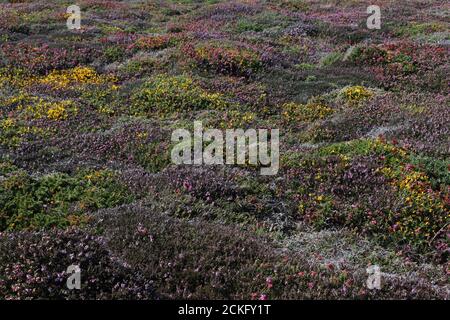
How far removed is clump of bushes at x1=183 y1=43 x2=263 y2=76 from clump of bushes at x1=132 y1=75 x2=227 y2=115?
8.06ft

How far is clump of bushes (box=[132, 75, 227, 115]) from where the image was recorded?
51.2 ft

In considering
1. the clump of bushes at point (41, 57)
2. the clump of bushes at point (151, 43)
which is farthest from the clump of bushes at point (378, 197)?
the clump of bushes at point (151, 43)

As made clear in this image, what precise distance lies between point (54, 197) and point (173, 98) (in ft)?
23.2

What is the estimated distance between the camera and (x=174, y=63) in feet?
64.2

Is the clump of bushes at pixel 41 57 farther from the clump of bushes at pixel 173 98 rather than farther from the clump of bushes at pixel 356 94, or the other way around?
the clump of bushes at pixel 356 94

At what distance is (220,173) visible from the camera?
35.7ft

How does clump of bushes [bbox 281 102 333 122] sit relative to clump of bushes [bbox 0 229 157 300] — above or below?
above

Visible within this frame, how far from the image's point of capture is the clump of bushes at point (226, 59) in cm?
1925

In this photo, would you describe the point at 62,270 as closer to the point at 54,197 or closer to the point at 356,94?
the point at 54,197

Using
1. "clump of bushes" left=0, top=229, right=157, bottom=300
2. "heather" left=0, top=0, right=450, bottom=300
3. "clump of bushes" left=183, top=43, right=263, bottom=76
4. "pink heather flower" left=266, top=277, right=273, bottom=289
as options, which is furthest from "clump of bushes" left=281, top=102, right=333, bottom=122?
"clump of bushes" left=0, top=229, right=157, bottom=300

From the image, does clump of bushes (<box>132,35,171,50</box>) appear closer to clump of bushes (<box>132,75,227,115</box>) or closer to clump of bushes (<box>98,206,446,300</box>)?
clump of bushes (<box>132,75,227,115</box>)

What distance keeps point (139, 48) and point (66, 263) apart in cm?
1714

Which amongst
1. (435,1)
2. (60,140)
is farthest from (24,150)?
(435,1)
